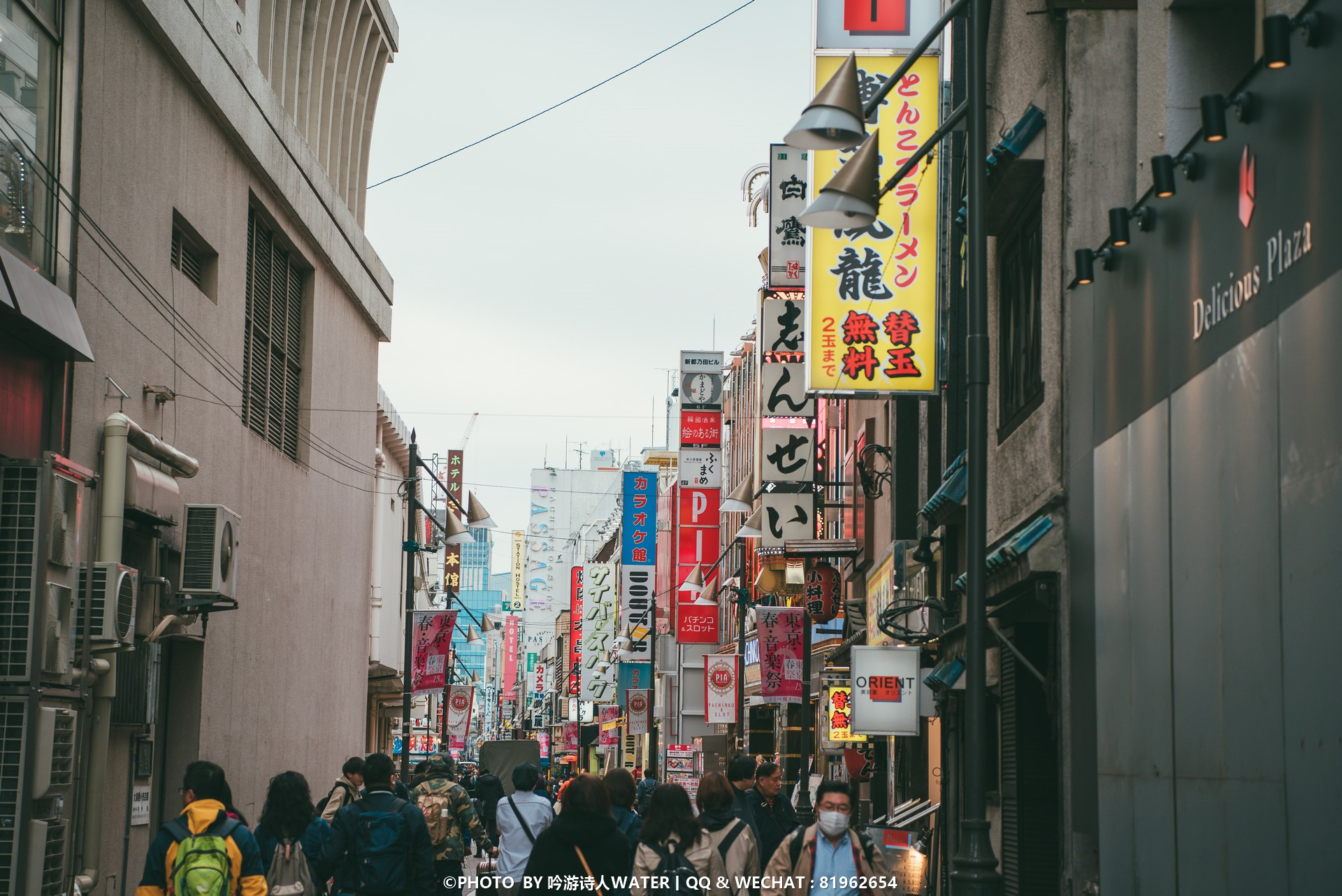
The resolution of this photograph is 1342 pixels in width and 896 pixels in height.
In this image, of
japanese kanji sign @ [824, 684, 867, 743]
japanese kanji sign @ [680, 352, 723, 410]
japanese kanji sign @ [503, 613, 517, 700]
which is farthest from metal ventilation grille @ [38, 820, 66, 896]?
japanese kanji sign @ [503, 613, 517, 700]

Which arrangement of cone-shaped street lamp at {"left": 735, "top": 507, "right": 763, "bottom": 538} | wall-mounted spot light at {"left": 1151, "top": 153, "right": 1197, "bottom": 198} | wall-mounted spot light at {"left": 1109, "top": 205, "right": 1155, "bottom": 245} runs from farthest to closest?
cone-shaped street lamp at {"left": 735, "top": 507, "right": 763, "bottom": 538} < wall-mounted spot light at {"left": 1109, "top": 205, "right": 1155, "bottom": 245} < wall-mounted spot light at {"left": 1151, "top": 153, "right": 1197, "bottom": 198}

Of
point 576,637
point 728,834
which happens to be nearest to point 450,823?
point 728,834

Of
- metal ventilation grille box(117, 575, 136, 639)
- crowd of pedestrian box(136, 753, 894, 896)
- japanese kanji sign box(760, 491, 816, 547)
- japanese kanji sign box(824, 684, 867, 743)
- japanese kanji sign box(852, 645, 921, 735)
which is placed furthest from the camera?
japanese kanji sign box(760, 491, 816, 547)

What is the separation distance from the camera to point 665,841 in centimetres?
953

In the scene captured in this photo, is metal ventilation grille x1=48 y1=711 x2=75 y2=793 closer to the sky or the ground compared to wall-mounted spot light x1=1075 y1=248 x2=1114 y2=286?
closer to the ground

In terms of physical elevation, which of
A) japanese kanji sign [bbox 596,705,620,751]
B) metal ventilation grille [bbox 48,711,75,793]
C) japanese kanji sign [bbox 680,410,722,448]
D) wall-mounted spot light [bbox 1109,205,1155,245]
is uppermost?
japanese kanji sign [bbox 680,410,722,448]

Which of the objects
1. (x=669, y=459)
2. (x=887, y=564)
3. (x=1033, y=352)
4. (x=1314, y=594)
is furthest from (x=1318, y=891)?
(x=669, y=459)

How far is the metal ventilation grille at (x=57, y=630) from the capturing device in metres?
11.8

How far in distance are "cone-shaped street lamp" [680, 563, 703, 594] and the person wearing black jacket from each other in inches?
1612

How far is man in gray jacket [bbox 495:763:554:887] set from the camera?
41.4 ft

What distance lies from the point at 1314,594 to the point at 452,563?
4959cm

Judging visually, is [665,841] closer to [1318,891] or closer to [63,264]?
[1318,891]

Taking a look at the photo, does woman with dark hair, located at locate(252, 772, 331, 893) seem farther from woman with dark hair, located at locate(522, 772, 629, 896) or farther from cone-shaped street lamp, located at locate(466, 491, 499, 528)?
cone-shaped street lamp, located at locate(466, 491, 499, 528)

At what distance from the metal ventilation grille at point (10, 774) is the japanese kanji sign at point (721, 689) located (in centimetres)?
2985
